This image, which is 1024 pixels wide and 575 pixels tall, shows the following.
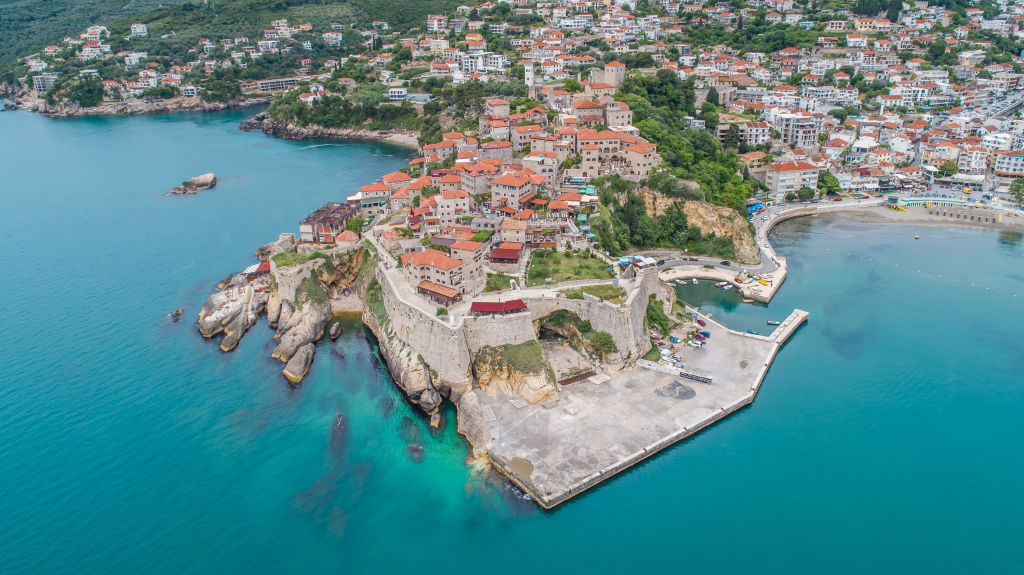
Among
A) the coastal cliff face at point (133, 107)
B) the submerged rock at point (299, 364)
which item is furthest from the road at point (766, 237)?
the coastal cliff face at point (133, 107)

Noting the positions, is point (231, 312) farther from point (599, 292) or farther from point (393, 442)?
point (599, 292)

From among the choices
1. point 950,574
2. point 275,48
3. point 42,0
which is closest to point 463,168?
point 950,574

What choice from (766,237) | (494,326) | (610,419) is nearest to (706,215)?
(766,237)

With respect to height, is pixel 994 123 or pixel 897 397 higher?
pixel 994 123

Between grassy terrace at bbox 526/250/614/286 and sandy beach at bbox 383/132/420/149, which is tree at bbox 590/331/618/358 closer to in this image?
grassy terrace at bbox 526/250/614/286

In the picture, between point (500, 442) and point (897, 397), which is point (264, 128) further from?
point (897, 397)

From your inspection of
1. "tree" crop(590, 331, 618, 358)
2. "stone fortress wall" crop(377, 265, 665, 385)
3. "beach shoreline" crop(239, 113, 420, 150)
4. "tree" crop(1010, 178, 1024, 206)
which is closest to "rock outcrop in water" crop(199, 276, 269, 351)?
"stone fortress wall" crop(377, 265, 665, 385)

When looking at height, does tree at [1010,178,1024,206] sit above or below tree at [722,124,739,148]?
below
